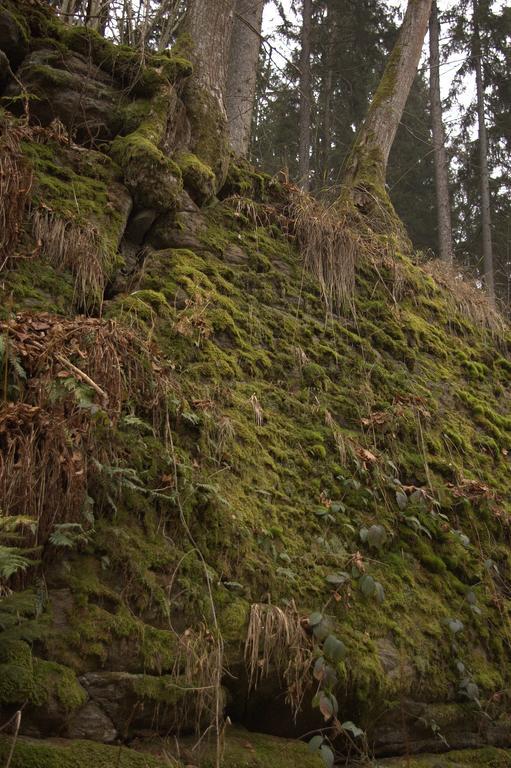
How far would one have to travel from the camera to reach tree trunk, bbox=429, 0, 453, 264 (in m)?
15.1

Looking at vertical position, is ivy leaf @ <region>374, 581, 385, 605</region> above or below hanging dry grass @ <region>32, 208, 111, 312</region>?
below

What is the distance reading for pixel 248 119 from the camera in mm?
8891

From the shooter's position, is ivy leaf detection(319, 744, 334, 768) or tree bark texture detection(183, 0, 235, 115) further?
tree bark texture detection(183, 0, 235, 115)

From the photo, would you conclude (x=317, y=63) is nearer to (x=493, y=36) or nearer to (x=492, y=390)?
(x=493, y=36)

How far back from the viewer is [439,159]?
16.6m

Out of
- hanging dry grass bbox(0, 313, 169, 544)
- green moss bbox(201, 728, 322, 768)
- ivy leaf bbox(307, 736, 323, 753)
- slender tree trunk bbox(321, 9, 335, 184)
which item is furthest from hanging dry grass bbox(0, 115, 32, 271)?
slender tree trunk bbox(321, 9, 335, 184)

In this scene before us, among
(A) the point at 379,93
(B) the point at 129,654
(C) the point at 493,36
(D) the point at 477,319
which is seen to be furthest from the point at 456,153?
(B) the point at 129,654

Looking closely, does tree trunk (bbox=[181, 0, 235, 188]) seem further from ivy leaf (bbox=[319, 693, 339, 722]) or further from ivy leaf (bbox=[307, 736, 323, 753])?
ivy leaf (bbox=[307, 736, 323, 753])

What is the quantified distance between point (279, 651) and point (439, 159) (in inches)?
627

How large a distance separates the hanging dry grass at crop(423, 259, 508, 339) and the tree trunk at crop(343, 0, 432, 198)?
1095 millimetres

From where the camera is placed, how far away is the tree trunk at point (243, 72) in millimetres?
8758

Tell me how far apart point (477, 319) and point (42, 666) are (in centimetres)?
541

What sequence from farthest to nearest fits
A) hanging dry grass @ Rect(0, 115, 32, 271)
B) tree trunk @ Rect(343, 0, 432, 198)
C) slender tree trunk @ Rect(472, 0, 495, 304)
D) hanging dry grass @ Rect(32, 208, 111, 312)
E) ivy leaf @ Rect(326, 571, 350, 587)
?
slender tree trunk @ Rect(472, 0, 495, 304)
tree trunk @ Rect(343, 0, 432, 198)
hanging dry grass @ Rect(32, 208, 111, 312)
hanging dry grass @ Rect(0, 115, 32, 271)
ivy leaf @ Rect(326, 571, 350, 587)

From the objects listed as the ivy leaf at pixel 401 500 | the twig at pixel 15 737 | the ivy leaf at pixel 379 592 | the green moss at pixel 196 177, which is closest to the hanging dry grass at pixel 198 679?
the twig at pixel 15 737
